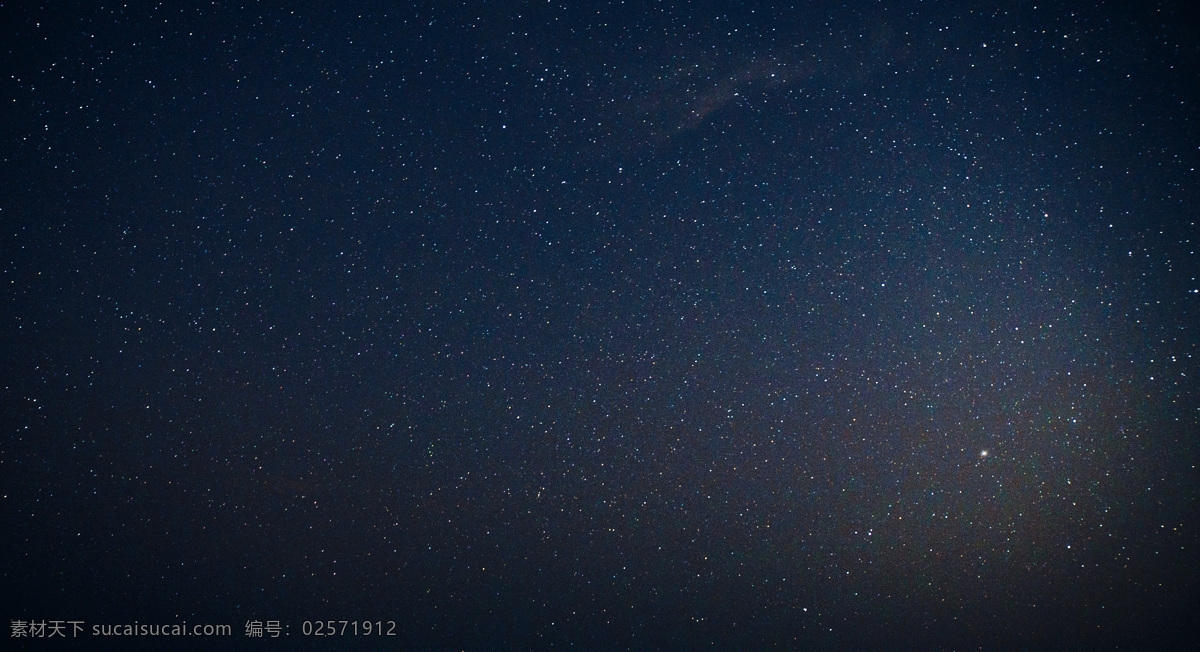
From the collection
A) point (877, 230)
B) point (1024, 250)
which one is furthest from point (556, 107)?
point (1024, 250)

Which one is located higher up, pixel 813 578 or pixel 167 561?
pixel 167 561

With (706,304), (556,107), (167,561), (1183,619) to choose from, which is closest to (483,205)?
(556,107)

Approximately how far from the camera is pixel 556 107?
1.12 meters

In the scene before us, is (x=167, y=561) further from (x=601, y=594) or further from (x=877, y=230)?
(x=877, y=230)

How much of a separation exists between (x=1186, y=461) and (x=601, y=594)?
3.35 ft

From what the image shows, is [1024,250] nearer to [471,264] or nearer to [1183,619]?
[1183,619]

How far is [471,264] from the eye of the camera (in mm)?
1116

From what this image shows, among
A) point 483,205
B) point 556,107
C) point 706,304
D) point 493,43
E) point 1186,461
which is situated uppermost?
point 493,43

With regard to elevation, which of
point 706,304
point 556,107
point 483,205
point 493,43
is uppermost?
point 493,43

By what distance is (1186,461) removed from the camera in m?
1.07

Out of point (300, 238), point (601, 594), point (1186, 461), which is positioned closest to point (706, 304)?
point (601, 594)

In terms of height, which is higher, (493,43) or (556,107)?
(493,43)

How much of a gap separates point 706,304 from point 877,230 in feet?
1.07

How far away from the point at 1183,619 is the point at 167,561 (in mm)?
1745
